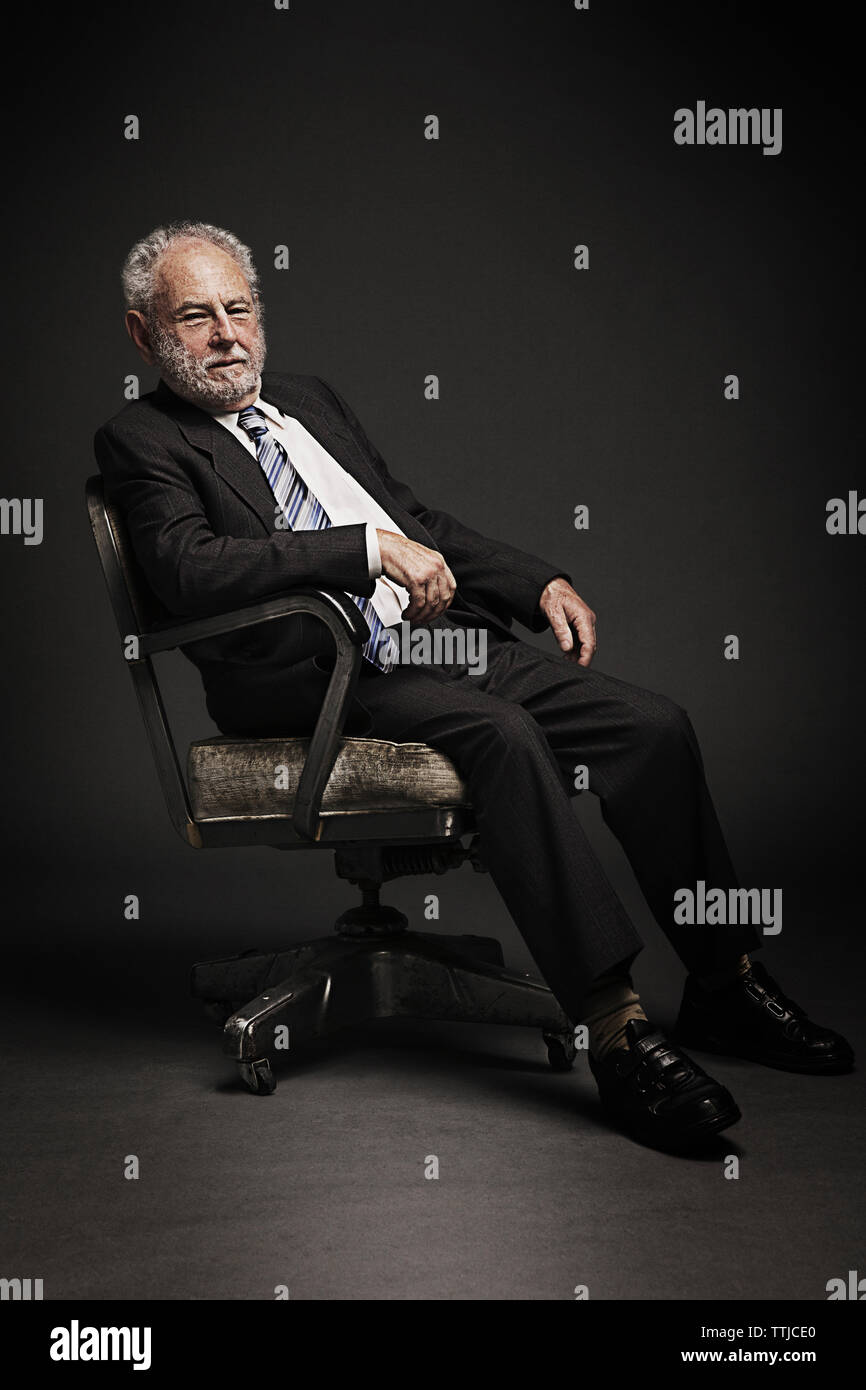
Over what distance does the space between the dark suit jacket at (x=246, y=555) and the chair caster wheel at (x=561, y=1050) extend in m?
0.70

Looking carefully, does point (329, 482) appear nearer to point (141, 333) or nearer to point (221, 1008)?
point (141, 333)

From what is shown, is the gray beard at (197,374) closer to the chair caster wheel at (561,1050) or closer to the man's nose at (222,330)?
the man's nose at (222,330)

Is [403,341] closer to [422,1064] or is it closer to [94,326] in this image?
[94,326]

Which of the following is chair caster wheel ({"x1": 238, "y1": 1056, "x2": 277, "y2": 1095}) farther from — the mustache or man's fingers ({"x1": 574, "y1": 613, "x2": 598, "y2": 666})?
the mustache

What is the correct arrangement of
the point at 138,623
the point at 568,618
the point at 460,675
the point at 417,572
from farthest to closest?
1. the point at 568,618
2. the point at 460,675
3. the point at 138,623
4. the point at 417,572

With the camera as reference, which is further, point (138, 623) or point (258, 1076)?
point (138, 623)

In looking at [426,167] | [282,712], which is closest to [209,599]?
[282,712]

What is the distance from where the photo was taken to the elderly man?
2719 millimetres

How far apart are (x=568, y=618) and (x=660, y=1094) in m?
1.15

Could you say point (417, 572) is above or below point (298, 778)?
above

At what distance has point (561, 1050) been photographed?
9.96ft

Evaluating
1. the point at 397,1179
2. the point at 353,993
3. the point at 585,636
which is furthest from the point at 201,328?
the point at 397,1179

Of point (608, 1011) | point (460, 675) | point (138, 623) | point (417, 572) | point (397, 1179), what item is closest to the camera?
point (397, 1179)

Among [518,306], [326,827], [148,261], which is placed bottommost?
[326,827]
